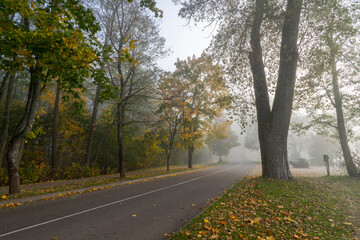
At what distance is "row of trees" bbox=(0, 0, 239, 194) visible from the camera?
649cm

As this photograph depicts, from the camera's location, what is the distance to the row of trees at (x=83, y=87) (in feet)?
21.3

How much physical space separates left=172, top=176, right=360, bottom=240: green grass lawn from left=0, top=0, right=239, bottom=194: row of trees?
5331 millimetres

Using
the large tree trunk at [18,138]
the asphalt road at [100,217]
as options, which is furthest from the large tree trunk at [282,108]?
the large tree trunk at [18,138]

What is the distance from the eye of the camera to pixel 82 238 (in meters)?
4.31

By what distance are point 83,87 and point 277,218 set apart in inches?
294

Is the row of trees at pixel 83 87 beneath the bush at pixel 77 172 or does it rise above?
above

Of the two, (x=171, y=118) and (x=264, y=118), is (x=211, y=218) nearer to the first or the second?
(x=264, y=118)

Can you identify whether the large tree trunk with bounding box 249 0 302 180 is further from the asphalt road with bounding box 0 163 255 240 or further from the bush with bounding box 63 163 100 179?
the bush with bounding box 63 163 100 179

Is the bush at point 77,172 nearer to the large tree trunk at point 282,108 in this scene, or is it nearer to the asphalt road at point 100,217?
the asphalt road at point 100,217

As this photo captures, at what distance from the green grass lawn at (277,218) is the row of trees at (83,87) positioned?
533 centimetres

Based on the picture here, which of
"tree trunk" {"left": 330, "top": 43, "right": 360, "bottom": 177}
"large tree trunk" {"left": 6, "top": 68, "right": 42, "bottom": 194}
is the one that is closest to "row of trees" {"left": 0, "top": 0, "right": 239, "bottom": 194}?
"large tree trunk" {"left": 6, "top": 68, "right": 42, "bottom": 194}

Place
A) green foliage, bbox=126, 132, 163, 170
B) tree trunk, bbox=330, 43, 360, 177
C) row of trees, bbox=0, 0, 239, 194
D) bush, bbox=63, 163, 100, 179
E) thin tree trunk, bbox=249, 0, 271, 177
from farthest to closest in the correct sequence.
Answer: green foliage, bbox=126, 132, 163, 170 < bush, bbox=63, 163, 100, 179 < tree trunk, bbox=330, 43, 360, 177 < thin tree trunk, bbox=249, 0, 271, 177 < row of trees, bbox=0, 0, 239, 194

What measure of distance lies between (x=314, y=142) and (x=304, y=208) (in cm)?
4739

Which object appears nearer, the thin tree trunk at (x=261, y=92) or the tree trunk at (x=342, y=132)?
the thin tree trunk at (x=261, y=92)
